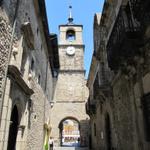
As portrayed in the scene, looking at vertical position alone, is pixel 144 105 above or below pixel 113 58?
below

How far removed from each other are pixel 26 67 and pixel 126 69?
394 cm

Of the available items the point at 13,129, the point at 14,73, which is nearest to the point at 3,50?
the point at 14,73

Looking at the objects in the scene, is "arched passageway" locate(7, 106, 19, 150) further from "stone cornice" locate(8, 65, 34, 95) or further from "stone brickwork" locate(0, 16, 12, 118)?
"stone brickwork" locate(0, 16, 12, 118)

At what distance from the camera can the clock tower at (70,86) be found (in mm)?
22516

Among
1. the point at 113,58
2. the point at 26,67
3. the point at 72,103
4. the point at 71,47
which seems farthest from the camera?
the point at 71,47

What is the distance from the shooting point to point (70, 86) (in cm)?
2403

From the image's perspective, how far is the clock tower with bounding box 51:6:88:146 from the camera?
2252 centimetres

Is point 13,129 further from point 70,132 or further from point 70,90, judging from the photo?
point 70,132

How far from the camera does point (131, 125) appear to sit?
669 cm

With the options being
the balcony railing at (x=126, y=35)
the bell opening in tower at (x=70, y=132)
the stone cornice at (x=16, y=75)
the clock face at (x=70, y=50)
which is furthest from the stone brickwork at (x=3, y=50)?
the bell opening in tower at (x=70, y=132)

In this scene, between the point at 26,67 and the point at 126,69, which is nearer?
the point at 126,69

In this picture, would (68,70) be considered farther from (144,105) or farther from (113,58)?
(144,105)

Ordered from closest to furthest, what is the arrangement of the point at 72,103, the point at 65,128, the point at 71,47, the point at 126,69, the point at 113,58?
the point at 126,69 → the point at 113,58 → the point at 72,103 → the point at 71,47 → the point at 65,128

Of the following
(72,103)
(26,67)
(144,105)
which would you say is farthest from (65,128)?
(144,105)
